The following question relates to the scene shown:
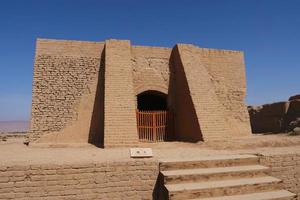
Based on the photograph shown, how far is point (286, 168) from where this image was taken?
20.3 ft

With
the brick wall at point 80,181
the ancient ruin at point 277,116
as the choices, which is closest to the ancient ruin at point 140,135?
the brick wall at point 80,181

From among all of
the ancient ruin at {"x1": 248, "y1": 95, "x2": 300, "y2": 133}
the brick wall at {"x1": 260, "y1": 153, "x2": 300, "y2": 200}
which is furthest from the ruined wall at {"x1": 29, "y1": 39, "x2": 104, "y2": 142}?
the ancient ruin at {"x1": 248, "y1": 95, "x2": 300, "y2": 133}

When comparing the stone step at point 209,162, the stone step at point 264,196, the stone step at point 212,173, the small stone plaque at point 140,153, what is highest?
the small stone plaque at point 140,153

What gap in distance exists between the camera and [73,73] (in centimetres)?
1099

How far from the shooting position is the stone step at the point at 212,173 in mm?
5062

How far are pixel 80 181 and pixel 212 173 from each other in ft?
8.43

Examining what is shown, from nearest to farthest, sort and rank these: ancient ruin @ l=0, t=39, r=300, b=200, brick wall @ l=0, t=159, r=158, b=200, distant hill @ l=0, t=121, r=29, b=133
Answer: brick wall @ l=0, t=159, r=158, b=200
ancient ruin @ l=0, t=39, r=300, b=200
distant hill @ l=0, t=121, r=29, b=133

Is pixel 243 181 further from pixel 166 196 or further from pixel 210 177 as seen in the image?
pixel 166 196

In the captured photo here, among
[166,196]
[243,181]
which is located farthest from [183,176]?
[243,181]

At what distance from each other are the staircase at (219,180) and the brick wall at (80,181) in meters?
0.41

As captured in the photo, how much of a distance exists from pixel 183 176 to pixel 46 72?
786 cm

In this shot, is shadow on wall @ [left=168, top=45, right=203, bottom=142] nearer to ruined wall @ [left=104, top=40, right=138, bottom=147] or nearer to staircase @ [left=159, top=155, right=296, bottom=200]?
ruined wall @ [left=104, top=40, right=138, bottom=147]

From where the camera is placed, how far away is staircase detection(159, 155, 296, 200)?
477 cm

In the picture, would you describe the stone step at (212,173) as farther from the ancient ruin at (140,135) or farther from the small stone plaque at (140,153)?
the small stone plaque at (140,153)
